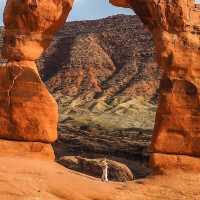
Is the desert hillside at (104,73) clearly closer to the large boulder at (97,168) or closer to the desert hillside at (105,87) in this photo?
the desert hillside at (105,87)

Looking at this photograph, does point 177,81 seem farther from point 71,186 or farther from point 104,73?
point 104,73

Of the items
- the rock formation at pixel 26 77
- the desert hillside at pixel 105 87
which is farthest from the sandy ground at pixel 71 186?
the desert hillside at pixel 105 87

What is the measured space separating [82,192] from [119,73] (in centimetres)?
5748

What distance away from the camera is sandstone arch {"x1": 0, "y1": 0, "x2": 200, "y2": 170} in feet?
56.2

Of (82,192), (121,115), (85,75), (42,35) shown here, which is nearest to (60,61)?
(85,75)

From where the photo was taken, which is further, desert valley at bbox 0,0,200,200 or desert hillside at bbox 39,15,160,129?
desert hillside at bbox 39,15,160,129

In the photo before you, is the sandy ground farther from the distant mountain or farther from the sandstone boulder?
the distant mountain

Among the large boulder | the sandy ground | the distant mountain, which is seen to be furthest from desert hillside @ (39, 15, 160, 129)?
the sandy ground

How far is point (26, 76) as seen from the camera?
60.1 ft

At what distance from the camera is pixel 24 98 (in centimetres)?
1827

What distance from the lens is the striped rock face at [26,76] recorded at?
18156 mm

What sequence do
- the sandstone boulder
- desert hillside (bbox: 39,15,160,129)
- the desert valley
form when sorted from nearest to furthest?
the desert valley
the sandstone boulder
desert hillside (bbox: 39,15,160,129)

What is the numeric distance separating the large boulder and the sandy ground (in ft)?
50.2

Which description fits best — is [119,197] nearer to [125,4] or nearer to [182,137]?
[182,137]
